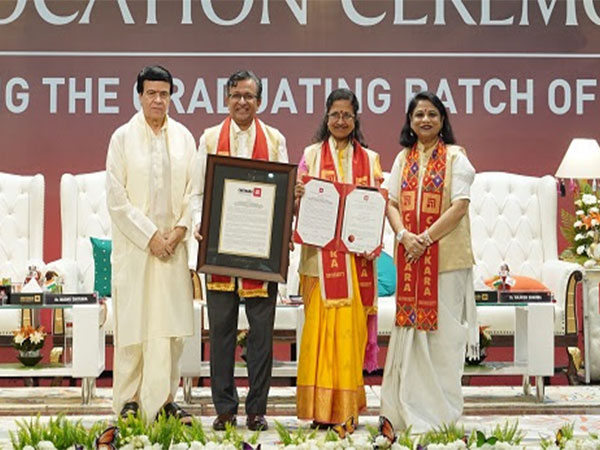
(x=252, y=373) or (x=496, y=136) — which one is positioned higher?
(x=496, y=136)

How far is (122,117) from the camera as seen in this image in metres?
8.02

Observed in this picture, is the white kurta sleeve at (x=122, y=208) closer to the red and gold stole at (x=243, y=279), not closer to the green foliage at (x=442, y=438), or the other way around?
the red and gold stole at (x=243, y=279)

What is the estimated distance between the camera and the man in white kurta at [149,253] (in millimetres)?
5117

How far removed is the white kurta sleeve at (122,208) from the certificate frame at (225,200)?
262 mm

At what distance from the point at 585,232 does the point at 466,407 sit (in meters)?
1.77

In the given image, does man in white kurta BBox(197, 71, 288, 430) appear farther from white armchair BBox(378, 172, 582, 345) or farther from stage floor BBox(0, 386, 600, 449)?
white armchair BBox(378, 172, 582, 345)

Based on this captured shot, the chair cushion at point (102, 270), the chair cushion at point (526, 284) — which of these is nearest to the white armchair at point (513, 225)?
the chair cushion at point (526, 284)

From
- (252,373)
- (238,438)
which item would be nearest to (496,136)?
(252,373)

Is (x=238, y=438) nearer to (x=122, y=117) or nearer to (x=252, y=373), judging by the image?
(x=252, y=373)

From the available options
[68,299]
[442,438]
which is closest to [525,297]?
[68,299]

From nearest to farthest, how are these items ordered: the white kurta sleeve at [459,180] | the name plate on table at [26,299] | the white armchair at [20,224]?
1. the white kurta sleeve at [459,180]
2. the name plate on table at [26,299]
3. the white armchair at [20,224]

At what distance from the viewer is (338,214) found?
5.18m

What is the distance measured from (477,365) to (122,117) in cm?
318

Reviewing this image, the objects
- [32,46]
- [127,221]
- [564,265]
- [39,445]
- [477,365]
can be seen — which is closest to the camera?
[39,445]
